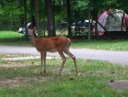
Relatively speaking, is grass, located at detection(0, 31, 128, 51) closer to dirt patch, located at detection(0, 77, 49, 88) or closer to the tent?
the tent

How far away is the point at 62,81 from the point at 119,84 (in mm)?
1561

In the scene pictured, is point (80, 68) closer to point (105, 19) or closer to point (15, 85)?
point (15, 85)

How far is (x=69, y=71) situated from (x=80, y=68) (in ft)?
2.41

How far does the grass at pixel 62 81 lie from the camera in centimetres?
866

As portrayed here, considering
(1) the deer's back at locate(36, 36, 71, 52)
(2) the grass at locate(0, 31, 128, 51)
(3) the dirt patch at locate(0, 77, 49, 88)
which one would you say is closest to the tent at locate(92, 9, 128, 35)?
(2) the grass at locate(0, 31, 128, 51)

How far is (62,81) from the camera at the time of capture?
34.5 feet

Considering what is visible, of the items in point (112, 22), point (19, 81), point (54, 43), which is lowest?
point (112, 22)

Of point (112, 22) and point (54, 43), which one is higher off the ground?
point (54, 43)

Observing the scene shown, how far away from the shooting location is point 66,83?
995 centimetres

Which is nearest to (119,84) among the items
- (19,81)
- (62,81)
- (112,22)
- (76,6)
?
(62,81)

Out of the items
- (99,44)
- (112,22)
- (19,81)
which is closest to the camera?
(19,81)

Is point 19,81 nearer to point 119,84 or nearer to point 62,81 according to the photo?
point 62,81

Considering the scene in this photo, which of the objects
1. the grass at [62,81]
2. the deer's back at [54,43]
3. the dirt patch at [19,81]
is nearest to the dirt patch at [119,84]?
the grass at [62,81]

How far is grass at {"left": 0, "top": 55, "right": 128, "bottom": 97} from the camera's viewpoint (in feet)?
28.4
